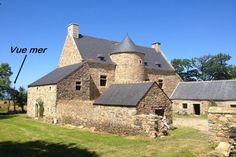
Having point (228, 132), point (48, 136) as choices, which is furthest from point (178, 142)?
point (48, 136)

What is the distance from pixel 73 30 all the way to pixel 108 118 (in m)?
14.2

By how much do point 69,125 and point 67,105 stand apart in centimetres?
187

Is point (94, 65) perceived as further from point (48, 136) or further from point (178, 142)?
point (178, 142)

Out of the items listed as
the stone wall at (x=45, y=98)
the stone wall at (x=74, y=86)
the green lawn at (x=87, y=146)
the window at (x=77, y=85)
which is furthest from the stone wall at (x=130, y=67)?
the green lawn at (x=87, y=146)

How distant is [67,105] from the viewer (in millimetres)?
→ 20500

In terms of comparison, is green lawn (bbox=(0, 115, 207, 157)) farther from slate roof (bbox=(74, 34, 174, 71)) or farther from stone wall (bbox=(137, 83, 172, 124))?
slate roof (bbox=(74, 34, 174, 71))

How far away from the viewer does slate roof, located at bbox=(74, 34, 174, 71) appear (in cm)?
2662

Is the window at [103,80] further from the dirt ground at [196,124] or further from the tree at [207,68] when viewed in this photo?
the tree at [207,68]

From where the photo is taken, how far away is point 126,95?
675 inches

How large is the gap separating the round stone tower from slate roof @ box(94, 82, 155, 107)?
6.84 metres

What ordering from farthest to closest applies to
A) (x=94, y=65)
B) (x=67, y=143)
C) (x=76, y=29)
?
(x=76, y=29), (x=94, y=65), (x=67, y=143)

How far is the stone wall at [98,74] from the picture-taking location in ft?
82.7

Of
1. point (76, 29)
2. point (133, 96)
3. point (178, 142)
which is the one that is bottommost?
point (178, 142)

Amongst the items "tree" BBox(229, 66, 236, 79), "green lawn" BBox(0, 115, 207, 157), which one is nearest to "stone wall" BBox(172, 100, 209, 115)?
"green lawn" BBox(0, 115, 207, 157)
